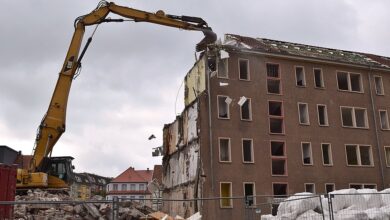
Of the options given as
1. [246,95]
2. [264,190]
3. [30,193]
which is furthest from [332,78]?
[30,193]

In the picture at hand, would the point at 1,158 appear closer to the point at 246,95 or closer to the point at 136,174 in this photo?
the point at 246,95

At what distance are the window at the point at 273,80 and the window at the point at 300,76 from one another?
5.12ft

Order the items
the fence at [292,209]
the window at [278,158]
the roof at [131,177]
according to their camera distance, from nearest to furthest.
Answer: the fence at [292,209] < the window at [278,158] < the roof at [131,177]

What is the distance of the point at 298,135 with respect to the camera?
32.6 metres

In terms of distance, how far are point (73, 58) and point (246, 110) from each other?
12780 mm

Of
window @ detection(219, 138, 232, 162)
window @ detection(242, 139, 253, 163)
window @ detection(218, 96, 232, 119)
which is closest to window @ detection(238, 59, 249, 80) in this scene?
window @ detection(218, 96, 232, 119)

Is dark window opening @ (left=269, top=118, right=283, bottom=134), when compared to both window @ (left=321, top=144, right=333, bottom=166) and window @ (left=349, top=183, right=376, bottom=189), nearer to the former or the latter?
window @ (left=321, top=144, right=333, bottom=166)

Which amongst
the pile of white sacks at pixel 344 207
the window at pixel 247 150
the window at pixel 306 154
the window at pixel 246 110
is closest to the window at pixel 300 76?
the window at pixel 306 154

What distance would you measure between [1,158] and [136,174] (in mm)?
87107

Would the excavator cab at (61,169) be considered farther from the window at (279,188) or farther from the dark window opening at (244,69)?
the window at (279,188)

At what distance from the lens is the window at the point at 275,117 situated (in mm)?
32469

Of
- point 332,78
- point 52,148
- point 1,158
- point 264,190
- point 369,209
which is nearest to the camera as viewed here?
point 369,209

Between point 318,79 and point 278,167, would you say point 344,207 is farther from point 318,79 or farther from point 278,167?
point 318,79

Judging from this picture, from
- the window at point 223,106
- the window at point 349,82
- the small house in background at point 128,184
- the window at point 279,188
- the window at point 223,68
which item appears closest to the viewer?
the window at point 223,106
